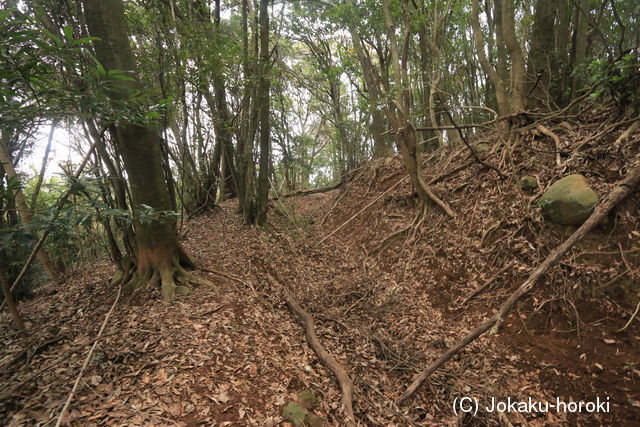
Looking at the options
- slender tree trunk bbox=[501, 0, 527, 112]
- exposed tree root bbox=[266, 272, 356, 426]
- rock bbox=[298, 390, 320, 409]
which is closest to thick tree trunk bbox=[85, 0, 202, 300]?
exposed tree root bbox=[266, 272, 356, 426]

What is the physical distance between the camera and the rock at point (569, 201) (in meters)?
4.52

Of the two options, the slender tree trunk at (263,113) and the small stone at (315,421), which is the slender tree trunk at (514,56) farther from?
the small stone at (315,421)

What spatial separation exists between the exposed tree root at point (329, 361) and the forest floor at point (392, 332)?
11 centimetres

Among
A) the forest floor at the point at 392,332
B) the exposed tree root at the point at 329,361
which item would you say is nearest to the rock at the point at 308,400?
the forest floor at the point at 392,332

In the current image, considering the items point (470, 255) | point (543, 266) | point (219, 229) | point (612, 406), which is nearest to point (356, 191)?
point (219, 229)

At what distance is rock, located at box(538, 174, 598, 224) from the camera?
4520 millimetres

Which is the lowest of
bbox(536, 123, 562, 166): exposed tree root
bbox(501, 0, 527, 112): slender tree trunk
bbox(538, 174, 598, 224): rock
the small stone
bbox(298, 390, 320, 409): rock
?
the small stone

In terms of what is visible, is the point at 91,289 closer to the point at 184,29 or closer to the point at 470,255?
the point at 184,29

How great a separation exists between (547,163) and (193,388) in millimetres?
7030

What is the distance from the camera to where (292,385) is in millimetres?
3547

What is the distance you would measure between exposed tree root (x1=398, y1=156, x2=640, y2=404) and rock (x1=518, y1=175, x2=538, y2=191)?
4.57 feet

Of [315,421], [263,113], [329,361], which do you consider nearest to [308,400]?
[315,421]

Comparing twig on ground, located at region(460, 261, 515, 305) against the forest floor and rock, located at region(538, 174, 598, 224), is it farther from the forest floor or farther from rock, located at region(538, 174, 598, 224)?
rock, located at region(538, 174, 598, 224)

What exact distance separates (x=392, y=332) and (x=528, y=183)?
12.8ft
